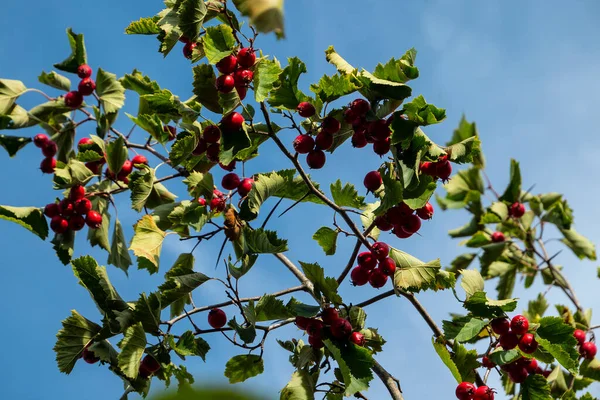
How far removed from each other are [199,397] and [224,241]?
10.6 ft

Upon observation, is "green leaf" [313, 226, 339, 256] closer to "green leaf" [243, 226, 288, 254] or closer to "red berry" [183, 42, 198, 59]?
"green leaf" [243, 226, 288, 254]

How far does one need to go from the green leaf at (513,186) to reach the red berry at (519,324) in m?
3.89

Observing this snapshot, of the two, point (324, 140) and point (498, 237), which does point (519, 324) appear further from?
point (498, 237)

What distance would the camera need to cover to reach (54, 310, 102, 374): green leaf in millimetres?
3404

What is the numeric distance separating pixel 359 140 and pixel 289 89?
0.49 metres

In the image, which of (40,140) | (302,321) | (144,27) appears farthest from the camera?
(40,140)

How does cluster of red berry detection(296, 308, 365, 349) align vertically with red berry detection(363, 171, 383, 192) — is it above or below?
below

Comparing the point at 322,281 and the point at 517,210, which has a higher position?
the point at 517,210

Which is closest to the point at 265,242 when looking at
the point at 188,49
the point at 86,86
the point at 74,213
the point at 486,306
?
the point at 486,306

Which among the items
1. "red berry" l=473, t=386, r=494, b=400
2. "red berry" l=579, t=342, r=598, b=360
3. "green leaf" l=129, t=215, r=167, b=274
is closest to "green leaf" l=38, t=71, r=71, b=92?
"green leaf" l=129, t=215, r=167, b=274

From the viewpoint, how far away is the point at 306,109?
3297 millimetres

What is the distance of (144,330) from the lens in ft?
11.1

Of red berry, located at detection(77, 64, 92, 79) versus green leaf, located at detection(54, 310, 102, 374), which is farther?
red berry, located at detection(77, 64, 92, 79)

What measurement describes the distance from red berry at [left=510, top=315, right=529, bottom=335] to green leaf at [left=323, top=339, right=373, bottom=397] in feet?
3.30
